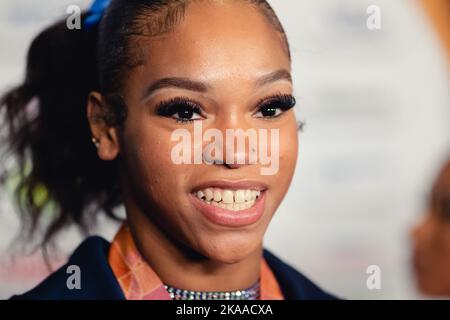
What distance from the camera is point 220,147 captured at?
1.37m

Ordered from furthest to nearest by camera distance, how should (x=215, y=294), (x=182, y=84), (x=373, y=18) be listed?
(x=373, y=18) < (x=215, y=294) < (x=182, y=84)

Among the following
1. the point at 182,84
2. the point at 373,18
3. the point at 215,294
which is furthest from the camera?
the point at 373,18

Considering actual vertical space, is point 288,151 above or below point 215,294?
above

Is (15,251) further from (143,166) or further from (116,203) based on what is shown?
(143,166)

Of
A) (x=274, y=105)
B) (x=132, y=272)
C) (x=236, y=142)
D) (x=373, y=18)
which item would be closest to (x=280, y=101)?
(x=274, y=105)

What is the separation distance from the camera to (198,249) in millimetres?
1399

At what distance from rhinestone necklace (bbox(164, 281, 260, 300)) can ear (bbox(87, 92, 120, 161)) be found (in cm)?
30

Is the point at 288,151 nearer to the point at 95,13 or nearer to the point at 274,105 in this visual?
the point at 274,105

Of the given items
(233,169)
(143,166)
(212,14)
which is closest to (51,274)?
(143,166)

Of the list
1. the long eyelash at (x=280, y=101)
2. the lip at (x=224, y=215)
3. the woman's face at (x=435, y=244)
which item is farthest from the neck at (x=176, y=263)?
the woman's face at (x=435, y=244)

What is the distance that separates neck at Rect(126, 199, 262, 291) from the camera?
1443 mm

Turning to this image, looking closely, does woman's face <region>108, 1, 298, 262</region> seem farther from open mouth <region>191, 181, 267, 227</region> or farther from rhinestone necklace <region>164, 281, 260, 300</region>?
rhinestone necklace <region>164, 281, 260, 300</region>

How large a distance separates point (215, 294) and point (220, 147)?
32 centimetres

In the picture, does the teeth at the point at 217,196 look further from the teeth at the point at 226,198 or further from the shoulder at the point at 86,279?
the shoulder at the point at 86,279
